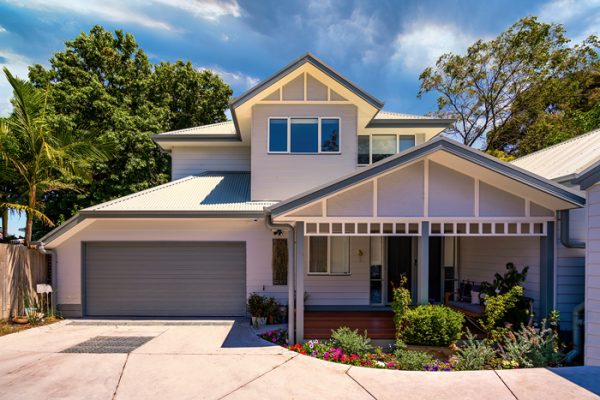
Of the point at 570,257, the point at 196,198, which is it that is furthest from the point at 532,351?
the point at 196,198

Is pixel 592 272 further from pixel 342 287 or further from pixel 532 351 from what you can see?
pixel 342 287

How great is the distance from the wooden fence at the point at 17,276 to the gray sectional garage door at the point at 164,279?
1.41 metres

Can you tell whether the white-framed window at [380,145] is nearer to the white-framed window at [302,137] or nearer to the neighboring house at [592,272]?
the white-framed window at [302,137]

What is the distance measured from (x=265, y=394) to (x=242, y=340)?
2645 millimetres

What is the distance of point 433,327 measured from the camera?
6.21 metres

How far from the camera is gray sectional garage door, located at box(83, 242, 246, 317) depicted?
940cm

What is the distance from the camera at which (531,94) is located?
20047 mm

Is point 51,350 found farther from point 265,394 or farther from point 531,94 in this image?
point 531,94

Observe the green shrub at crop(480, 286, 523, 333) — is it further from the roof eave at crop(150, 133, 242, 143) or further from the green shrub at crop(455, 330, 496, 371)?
the roof eave at crop(150, 133, 242, 143)

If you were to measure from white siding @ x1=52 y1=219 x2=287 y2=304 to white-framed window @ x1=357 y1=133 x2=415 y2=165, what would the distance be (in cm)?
468

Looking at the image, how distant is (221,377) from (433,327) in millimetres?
4113

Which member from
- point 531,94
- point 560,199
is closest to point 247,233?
point 560,199

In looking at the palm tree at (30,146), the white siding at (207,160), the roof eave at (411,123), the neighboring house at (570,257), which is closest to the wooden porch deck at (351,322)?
the neighboring house at (570,257)

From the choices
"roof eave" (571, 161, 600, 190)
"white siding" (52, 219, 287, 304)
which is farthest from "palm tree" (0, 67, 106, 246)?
"roof eave" (571, 161, 600, 190)
